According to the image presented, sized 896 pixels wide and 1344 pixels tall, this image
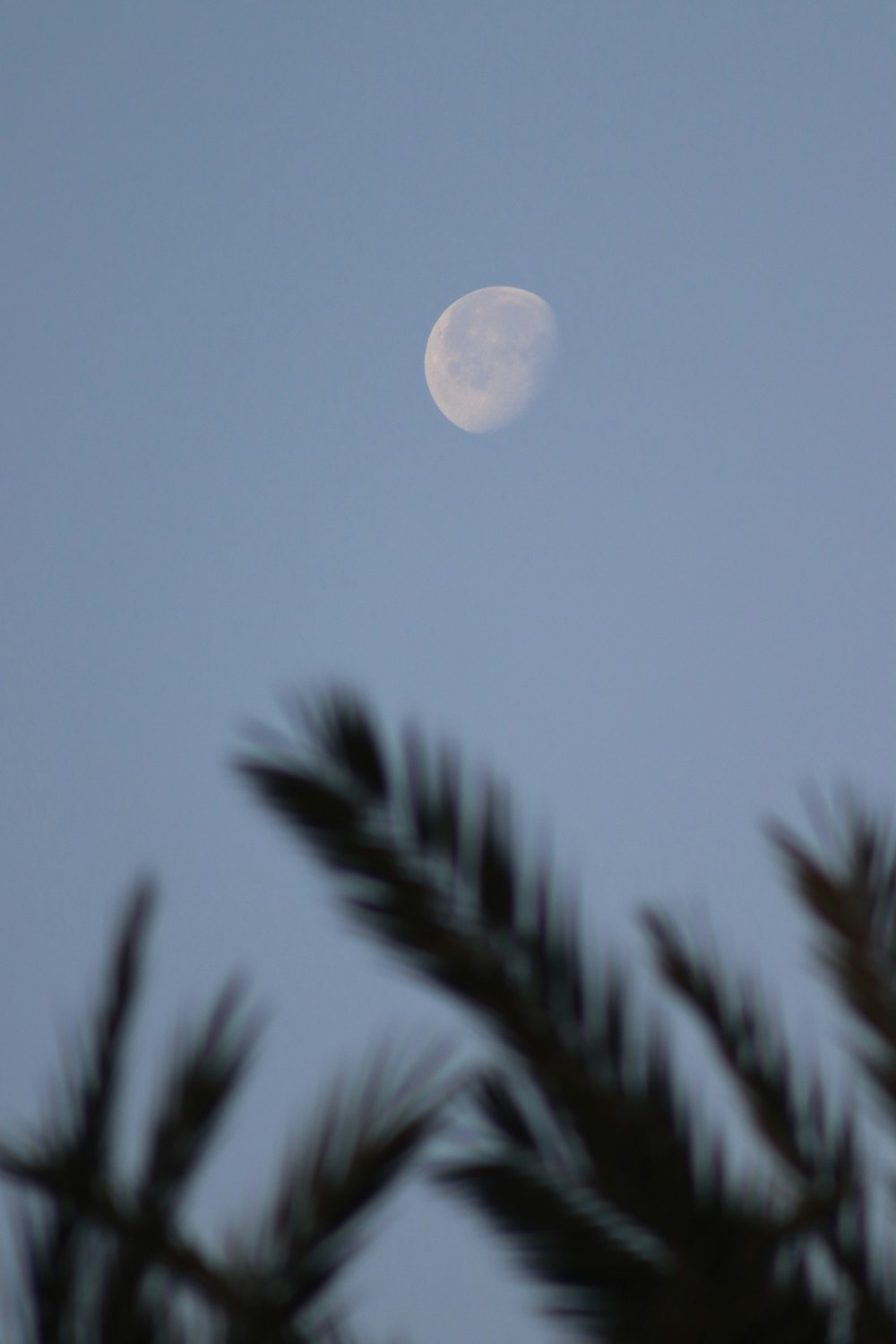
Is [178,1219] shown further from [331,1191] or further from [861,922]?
[861,922]

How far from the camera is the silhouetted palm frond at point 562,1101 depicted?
10.0ft

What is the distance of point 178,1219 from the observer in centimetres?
304

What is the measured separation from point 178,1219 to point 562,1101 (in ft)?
2.94

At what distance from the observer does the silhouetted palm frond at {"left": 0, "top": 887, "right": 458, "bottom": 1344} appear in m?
2.92

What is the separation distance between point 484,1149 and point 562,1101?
1.20ft

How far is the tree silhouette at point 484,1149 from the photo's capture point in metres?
2.95

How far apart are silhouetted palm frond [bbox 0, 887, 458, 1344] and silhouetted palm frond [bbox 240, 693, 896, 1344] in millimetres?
292

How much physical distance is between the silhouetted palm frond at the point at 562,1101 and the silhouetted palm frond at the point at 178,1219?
0.29 metres

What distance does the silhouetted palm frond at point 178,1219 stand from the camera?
2920 millimetres

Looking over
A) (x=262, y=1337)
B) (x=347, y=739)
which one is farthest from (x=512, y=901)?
(x=262, y=1337)

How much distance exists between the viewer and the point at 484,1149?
334 cm

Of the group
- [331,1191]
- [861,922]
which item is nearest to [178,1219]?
[331,1191]

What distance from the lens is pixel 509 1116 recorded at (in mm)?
3371

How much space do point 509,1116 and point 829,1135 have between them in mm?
784
